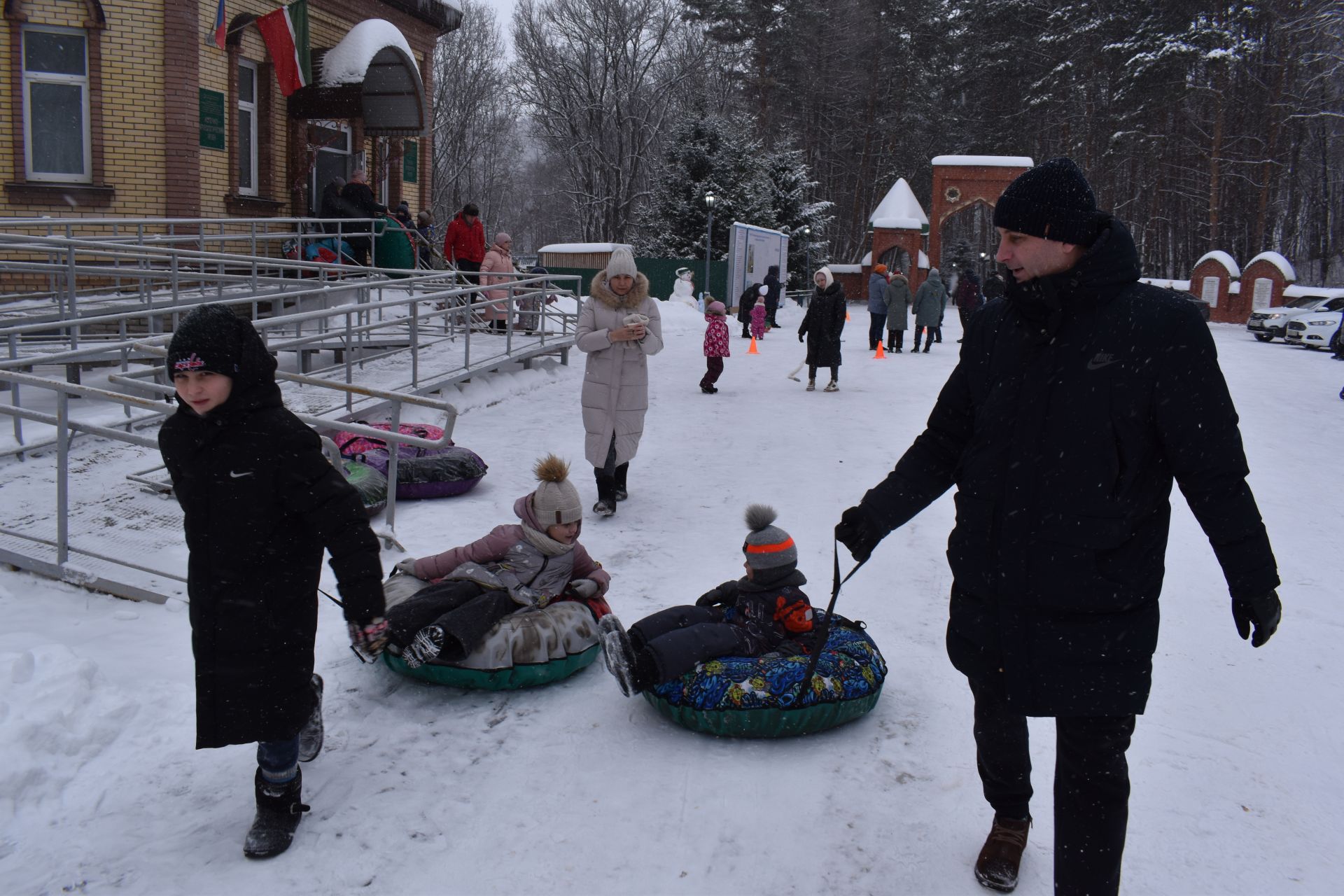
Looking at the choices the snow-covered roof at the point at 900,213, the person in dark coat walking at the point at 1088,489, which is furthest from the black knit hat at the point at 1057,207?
the snow-covered roof at the point at 900,213

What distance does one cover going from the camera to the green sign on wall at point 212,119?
13906 mm

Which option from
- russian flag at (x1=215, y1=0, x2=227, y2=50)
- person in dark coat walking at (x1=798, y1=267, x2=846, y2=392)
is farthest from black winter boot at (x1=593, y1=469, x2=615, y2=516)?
russian flag at (x1=215, y1=0, x2=227, y2=50)

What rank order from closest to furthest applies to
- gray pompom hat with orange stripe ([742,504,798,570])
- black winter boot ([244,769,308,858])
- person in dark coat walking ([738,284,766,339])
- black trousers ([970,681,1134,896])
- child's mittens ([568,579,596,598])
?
black trousers ([970,681,1134,896]) < black winter boot ([244,769,308,858]) < gray pompom hat with orange stripe ([742,504,798,570]) < child's mittens ([568,579,596,598]) < person in dark coat walking ([738,284,766,339])

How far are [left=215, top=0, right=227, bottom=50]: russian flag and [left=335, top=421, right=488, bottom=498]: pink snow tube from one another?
8.51 meters

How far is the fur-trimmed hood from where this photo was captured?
7027mm

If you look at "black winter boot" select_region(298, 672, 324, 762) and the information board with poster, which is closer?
"black winter boot" select_region(298, 672, 324, 762)

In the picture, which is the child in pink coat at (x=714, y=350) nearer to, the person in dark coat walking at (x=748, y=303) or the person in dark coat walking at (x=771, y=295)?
the person in dark coat walking at (x=748, y=303)

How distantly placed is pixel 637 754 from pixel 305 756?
116cm

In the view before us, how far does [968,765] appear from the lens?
3855mm

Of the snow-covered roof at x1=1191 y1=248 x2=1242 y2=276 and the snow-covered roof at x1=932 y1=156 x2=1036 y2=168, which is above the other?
the snow-covered roof at x1=932 y1=156 x2=1036 y2=168

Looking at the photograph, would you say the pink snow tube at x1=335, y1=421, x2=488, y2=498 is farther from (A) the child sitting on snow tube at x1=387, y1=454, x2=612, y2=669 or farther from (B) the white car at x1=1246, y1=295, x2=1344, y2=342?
(B) the white car at x1=1246, y1=295, x2=1344, y2=342

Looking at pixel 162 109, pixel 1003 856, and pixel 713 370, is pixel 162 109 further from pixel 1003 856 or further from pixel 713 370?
pixel 1003 856

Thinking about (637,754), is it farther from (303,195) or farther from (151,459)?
(303,195)

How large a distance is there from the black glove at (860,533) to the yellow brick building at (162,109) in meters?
13.1
